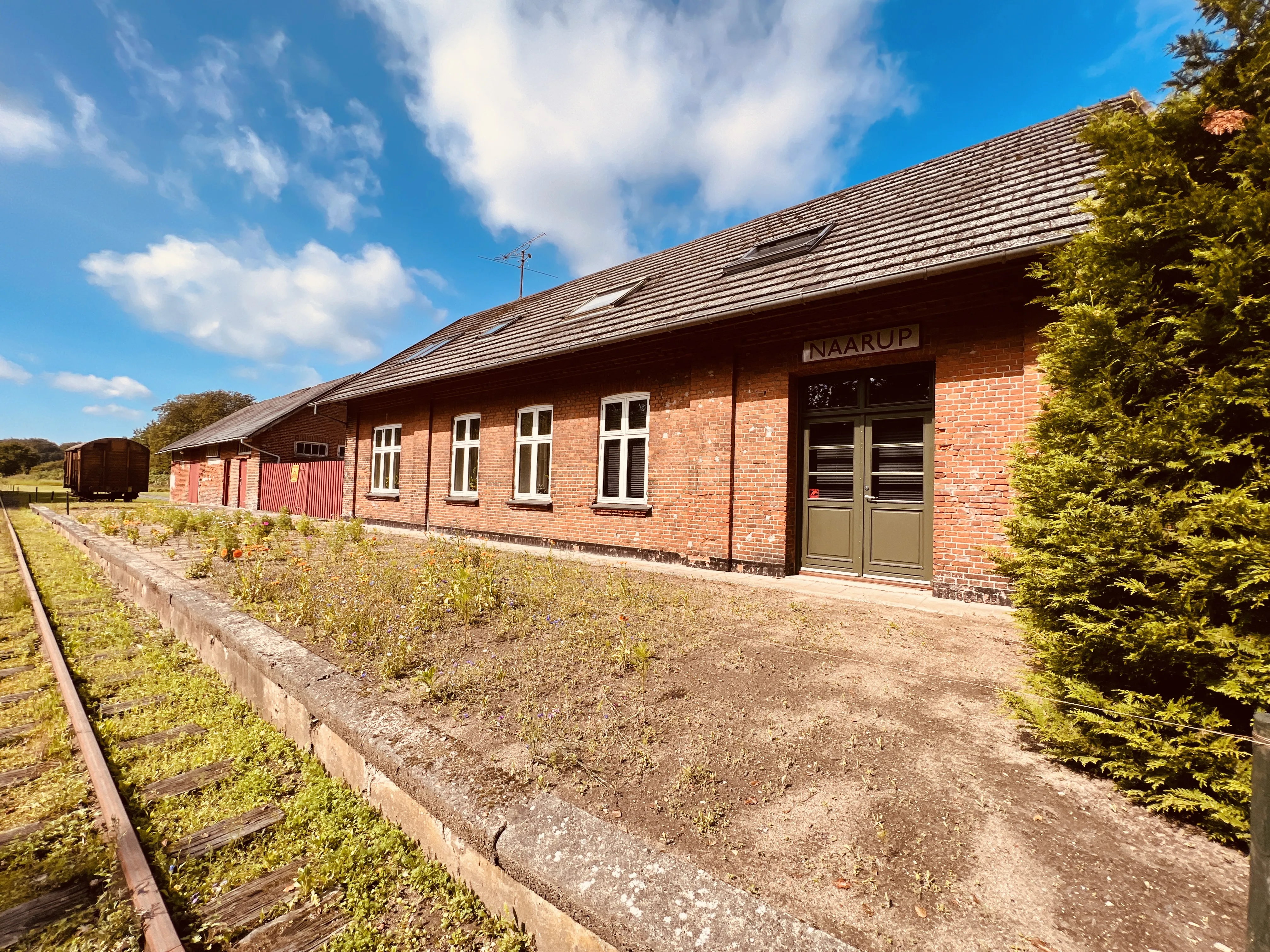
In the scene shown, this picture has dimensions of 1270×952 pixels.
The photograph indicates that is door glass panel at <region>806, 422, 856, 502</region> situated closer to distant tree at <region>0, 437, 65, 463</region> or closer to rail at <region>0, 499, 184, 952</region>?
rail at <region>0, 499, 184, 952</region>

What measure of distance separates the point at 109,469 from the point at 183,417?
37.8 meters

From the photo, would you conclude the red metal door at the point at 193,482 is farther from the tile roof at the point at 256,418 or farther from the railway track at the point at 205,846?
the railway track at the point at 205,846

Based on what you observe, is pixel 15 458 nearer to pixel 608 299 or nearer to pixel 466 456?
pixel 466 456

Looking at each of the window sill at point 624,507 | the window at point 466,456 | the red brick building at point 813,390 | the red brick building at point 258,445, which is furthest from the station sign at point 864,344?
the red brick building at point 258,445

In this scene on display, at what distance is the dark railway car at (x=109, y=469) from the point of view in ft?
95.6

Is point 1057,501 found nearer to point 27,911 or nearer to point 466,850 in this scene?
point 466,850

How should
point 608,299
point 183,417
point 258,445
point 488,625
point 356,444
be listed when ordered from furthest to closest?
point 183,417 < point 258,445 < point 356,444 < point 608,299 < point 488,625

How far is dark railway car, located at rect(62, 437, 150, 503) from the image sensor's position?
29141 mm

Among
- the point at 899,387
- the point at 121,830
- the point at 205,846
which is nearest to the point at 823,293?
the point at 899,387

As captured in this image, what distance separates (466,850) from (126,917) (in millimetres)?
1319

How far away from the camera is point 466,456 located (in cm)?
1271

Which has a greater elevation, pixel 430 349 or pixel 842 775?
pixel 430 349

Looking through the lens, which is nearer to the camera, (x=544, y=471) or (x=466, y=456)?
(x=544, y=471)

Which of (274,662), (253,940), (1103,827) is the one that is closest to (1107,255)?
(1103,827)
